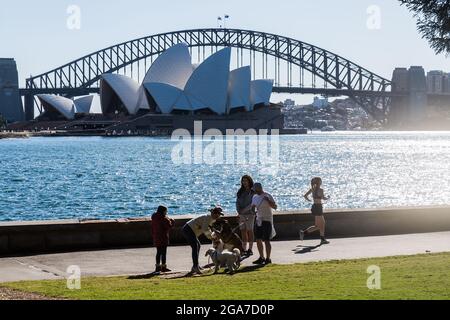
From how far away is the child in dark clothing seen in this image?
51.3 feet

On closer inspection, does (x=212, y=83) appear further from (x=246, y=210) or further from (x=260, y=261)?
(x=260, y=261)

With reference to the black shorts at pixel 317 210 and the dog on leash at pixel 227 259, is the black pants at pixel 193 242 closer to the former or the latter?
the dog on leash at pixel 227 259

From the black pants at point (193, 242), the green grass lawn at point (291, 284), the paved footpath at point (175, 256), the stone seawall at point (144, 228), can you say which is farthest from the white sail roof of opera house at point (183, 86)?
the green grass lawn at point (291, 284)

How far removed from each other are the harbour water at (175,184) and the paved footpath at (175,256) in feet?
78.1

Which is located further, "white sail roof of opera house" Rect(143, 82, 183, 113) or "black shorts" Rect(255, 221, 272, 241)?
"white sail roof of opera house" Rect(143, 82, 183, 113)

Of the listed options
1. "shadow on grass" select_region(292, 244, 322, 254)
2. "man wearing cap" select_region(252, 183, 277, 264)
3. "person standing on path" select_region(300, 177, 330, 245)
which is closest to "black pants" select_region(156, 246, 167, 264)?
"man wearing cap" select_region(252, 183, 277, 264)

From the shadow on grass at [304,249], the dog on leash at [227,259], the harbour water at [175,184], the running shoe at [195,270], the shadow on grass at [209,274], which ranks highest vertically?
the dog on leash at [227,259]

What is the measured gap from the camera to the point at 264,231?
16.6m

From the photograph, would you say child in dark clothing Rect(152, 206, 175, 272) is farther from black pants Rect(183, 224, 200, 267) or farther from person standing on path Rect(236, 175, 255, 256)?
person standing on path Rect(236, 175, 255, 256)

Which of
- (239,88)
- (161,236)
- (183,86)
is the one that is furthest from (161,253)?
(239,88)

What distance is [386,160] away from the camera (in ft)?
356

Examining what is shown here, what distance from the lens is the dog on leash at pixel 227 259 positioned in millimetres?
14953

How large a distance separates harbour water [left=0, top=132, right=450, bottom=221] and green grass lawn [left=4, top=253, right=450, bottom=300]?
2768 cm
